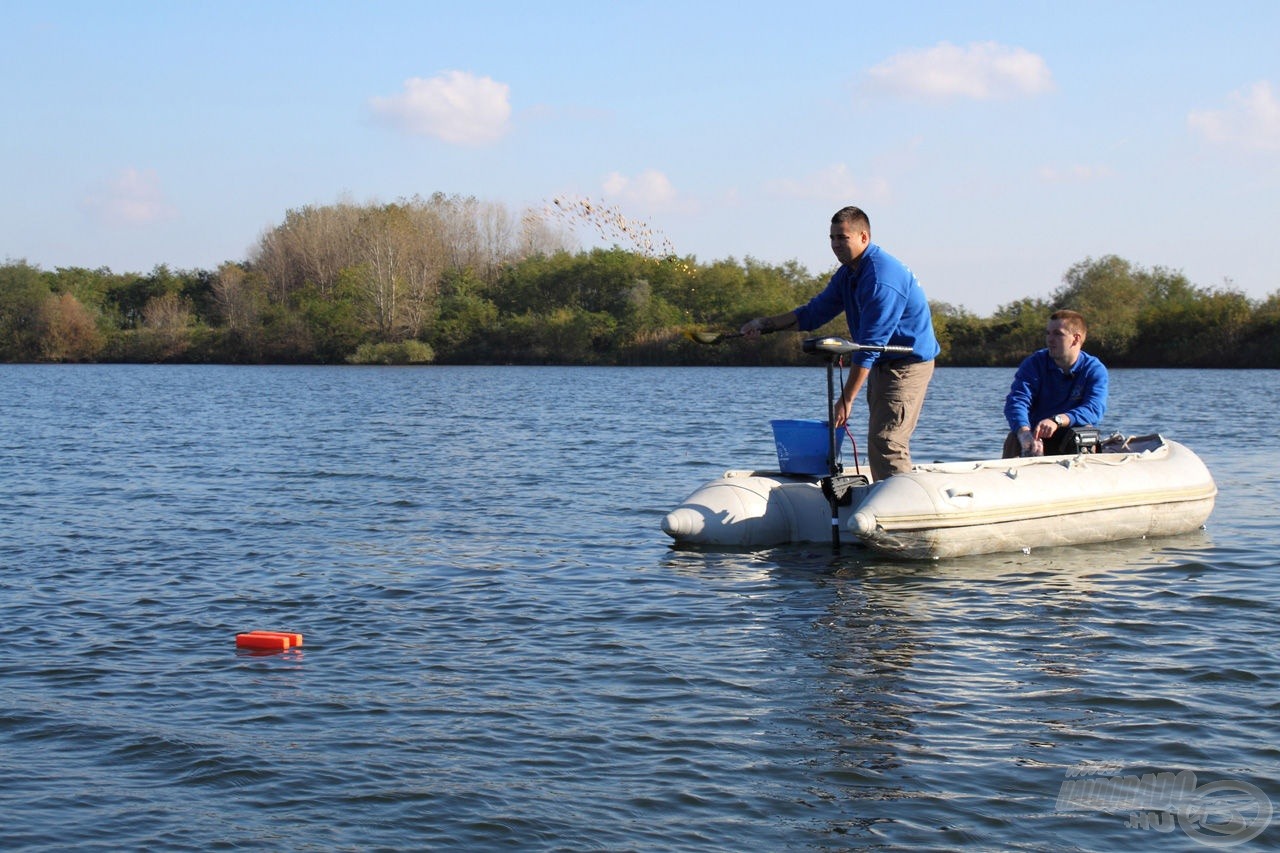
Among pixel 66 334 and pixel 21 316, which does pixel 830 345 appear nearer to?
pixel 66 334

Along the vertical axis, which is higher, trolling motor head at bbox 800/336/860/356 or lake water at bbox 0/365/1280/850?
trolling motor head at bbox 800/336/860/356

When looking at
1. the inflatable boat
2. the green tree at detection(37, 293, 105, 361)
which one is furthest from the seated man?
the green tree at detection(37, 293, 105, 361)

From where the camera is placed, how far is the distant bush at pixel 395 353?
75562 millimetres

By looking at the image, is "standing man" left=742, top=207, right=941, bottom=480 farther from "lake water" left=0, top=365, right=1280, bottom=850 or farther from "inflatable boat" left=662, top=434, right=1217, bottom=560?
"lake water" left=0, top=365, right=1280, bottom=850

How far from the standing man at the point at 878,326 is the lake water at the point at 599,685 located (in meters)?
1.01

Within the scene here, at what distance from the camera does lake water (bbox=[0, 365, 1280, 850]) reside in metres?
4.96

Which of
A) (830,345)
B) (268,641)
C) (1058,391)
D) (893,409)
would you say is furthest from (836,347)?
(268,641)

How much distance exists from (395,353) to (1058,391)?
68.2 meters

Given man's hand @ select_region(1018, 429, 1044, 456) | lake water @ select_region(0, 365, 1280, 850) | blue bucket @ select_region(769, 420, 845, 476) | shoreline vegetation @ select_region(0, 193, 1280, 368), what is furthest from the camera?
shoreline vegetation @ select_region(0, 193, 1280, 368)

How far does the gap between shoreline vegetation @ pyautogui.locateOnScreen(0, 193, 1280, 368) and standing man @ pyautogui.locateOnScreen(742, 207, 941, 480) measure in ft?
195

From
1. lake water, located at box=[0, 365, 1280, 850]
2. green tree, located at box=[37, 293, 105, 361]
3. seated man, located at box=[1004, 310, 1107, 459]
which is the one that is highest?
green tree, located at box=[37, 293, 105, 361]

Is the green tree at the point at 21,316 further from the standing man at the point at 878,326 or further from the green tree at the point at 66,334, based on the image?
the standing man at the point at 878,326

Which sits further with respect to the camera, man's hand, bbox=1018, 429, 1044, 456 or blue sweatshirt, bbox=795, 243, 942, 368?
man's hand, bbox=1018, 429, 1044, 456

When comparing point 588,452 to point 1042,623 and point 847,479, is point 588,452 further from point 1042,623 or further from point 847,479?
point 1042,623
